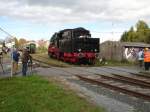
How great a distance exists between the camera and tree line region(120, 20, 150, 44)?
94544 mm

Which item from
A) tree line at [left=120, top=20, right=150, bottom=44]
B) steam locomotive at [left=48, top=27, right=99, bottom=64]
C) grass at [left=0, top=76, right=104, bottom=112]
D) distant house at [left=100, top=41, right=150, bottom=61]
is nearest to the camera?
grass at [left=0, top=76, right=104, bottom=112]

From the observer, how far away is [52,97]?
51.3ft

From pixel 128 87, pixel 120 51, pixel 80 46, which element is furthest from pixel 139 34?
pixel 128 87

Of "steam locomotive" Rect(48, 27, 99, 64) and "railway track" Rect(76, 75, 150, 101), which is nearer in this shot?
"railway track" Rect(76, 75, 150, 101)

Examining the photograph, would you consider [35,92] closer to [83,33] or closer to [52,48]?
[83,33]

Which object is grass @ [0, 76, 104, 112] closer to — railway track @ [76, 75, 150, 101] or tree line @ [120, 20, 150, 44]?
railway track @ [76, 75, 150, 101]

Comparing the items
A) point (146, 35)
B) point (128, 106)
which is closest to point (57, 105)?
point (128, 106)

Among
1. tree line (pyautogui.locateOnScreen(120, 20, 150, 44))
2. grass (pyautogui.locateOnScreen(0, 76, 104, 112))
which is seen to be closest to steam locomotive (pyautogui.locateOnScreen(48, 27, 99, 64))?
grass (pyautogui.locateOnScreen(0, 76, 104, 112))

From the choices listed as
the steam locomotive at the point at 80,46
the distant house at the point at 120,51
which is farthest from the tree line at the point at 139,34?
the steam locomotive at the point at 80,46

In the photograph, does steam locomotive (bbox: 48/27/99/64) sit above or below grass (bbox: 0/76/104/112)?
above

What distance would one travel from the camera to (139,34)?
97250 mm

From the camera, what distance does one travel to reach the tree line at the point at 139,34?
94.5 metres

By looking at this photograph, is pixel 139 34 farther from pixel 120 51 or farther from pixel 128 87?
pixel 128 87

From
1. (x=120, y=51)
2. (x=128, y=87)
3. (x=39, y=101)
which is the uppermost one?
(x=120, y=51)
